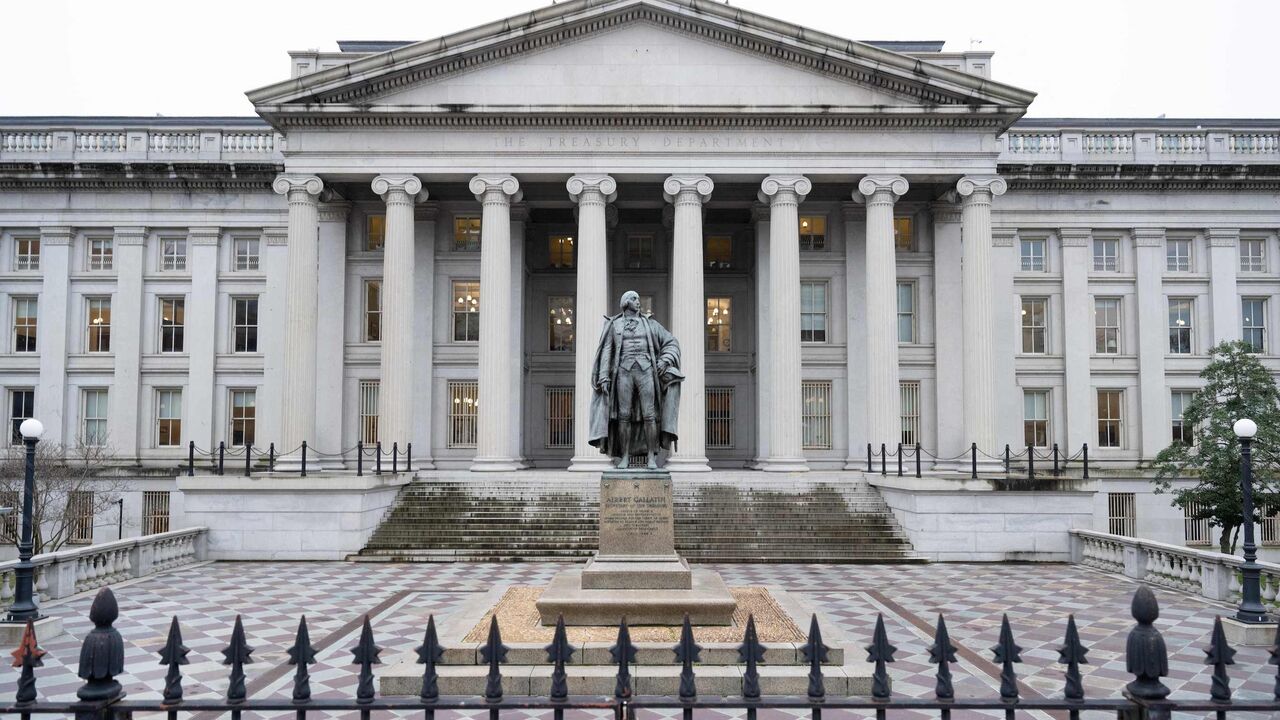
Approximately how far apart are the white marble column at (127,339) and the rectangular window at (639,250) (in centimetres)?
1869

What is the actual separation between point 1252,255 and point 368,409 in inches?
1358

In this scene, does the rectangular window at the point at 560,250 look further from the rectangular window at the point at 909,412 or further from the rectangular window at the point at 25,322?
the rectangular window at the point at 25,322

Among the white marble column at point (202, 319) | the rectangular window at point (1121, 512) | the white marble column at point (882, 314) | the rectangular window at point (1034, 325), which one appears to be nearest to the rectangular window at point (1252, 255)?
the rectangular window at point (1034, 325)

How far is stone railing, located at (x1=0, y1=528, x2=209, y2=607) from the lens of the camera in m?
14.9

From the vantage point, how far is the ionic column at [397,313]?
2689cm

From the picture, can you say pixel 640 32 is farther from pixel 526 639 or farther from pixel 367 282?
pixel 526 639

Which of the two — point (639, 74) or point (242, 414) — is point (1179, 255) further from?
point (242, 414)

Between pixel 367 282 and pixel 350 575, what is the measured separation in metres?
→ 15.3

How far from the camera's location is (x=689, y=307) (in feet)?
88.5

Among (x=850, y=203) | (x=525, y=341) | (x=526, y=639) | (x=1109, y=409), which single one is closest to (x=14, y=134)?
(x=525, y=341)

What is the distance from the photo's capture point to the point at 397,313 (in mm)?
27016

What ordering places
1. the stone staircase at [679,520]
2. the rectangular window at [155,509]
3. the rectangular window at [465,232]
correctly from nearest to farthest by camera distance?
the stone staircase at [679,520]
the rectangular window at [155,509]
the rectangular window at [465,232]

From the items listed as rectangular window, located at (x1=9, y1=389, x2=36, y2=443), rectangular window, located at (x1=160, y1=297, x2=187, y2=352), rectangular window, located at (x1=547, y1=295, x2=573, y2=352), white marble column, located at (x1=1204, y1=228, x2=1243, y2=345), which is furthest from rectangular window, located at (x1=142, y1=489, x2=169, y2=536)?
white marble column, located at (x1=1204, y1=228, x2=1243, y2=345)

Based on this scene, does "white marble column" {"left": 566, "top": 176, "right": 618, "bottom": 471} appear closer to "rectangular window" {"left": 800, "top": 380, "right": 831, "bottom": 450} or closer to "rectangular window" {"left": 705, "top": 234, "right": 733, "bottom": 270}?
"rectangular window" {"left": 705, "top": 234, "right": 733, "bottom": 270}
